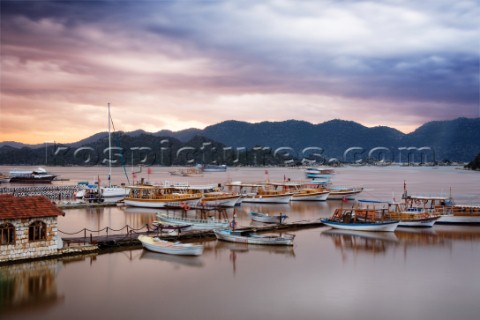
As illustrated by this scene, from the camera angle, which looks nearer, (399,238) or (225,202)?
(399,238)

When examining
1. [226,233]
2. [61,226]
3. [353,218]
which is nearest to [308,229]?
[353,218]

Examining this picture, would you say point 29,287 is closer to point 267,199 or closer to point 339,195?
point 267,199

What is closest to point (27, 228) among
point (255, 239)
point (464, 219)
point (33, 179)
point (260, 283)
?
point (260, 283)

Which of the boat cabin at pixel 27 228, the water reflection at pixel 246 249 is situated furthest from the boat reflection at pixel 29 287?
the water reflection at pixel 246 249

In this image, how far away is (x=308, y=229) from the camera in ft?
137

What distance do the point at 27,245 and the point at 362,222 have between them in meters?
26.4

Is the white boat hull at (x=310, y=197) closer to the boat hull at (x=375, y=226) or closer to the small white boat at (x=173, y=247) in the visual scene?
the boat hull at (x=375, y=226)

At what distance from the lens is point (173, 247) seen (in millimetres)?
29891

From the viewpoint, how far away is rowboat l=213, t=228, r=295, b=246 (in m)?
33.2

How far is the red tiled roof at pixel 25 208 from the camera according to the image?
25547mm

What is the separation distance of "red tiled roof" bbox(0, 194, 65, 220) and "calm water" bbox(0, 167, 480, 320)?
2724 mm

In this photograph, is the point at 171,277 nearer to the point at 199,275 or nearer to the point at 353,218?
the point at 199,275

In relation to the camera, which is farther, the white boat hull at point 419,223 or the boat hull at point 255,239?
the white boat hull at point 419,223

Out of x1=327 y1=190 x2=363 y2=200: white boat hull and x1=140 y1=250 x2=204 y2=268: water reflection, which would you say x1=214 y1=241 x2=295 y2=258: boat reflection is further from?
x1=327 y1=190 x2=363 y2=200: white boat hull
